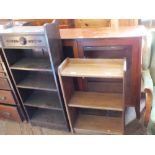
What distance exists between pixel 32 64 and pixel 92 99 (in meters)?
0.62

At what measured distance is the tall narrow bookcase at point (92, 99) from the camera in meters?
1.41

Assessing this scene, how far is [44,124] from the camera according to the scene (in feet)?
6.15

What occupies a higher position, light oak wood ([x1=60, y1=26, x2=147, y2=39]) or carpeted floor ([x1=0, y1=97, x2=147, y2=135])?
light oak wood ([x1=60, y1=26, x2=147, y2=39])

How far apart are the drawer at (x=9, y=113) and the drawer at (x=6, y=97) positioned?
0.26ft

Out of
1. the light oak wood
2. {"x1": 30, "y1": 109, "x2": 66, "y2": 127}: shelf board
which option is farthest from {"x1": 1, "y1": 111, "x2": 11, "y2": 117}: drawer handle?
the light oak wood

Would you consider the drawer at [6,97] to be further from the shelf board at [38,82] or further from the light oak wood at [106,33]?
the light oak wood at [106,33]

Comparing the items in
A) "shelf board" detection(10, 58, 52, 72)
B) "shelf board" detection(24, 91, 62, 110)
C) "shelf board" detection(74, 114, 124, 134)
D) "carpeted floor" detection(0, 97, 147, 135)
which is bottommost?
"carpeted floor" detection(0, 97, 147, 135)

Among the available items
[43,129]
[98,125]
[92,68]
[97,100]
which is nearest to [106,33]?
[92,68]

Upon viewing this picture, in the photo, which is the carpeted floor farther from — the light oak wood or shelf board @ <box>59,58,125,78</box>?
the light oak wood

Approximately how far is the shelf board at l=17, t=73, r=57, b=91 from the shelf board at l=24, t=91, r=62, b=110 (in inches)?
8.3

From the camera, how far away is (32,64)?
162 cm

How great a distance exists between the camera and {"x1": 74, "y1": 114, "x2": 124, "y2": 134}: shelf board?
167cm
